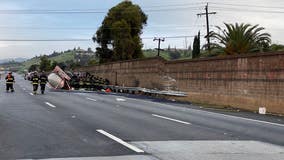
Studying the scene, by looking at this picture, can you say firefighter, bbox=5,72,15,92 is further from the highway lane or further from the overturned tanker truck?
the highway lane

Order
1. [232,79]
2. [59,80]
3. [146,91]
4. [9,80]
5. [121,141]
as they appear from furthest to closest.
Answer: [59,80] < [146,91] < [9,80] < [232,79] < [121,141]

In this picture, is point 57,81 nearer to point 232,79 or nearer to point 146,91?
point 146,91

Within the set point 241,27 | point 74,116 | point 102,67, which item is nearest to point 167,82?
point 241,27

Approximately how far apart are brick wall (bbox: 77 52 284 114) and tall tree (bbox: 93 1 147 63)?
22534mm

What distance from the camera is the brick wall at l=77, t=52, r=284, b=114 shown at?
21516mm

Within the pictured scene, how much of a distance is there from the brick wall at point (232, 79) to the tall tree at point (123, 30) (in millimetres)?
22534

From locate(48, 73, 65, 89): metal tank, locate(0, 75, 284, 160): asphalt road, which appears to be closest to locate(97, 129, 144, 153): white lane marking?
locate(0, 75, 284, 160): asphalt road

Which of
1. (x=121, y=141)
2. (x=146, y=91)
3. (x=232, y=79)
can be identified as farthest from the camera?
(x=146, y=91)

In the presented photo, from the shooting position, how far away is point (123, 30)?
60875 mm

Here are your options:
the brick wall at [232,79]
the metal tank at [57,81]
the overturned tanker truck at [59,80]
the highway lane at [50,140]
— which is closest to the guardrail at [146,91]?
the brick wall at [232,79]

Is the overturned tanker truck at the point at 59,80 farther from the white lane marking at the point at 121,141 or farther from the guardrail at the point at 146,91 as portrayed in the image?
the white lane marking at the point at 121,141

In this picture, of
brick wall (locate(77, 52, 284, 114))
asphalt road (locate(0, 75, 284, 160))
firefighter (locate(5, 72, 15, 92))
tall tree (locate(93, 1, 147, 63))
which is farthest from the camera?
tall tree (locate(93, 1, 147, 63))

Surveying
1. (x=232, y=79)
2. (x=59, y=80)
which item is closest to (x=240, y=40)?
(x=232, y=79)

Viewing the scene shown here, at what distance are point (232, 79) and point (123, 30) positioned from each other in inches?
1448
